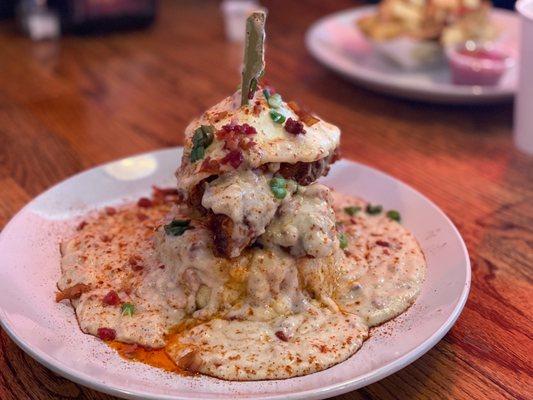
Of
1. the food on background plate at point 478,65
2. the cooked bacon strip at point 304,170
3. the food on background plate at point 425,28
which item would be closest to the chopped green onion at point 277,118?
the cooked bacon strip at point 304,170

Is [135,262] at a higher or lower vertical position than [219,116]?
lower

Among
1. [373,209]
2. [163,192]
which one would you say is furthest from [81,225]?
[373,209]

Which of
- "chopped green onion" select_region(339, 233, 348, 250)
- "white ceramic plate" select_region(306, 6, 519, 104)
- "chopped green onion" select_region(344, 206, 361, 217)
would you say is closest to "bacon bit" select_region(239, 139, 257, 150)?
"chopped green onion" select_region(339, 233, 348, 250)

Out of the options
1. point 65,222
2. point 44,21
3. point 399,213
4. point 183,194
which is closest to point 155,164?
point 65,222

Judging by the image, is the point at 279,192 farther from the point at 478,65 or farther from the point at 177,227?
the point at 478,65

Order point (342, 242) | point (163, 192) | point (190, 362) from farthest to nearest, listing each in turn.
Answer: point (163, 192)
point (342, 242)
point (190, 362)

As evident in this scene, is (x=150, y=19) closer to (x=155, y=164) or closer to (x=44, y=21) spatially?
(x=44, y=21)

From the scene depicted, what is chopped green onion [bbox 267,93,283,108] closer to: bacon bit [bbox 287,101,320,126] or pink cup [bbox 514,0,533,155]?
bacon bit [bbox 287,101,320,126]
